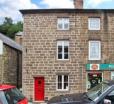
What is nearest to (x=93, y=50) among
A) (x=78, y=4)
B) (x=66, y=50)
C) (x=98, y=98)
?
(x=66, y=50)

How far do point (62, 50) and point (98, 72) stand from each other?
3625mm

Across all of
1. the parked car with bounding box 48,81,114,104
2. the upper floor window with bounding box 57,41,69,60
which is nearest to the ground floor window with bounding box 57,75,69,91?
the upper floor window with bounding box 57,41,69,60

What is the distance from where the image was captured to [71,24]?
32844 millimetres

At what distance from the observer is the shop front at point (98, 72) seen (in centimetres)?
3250

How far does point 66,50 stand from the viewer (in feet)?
108

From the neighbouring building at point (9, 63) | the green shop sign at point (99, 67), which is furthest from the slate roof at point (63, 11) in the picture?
the neighbouring building at point (9, 63)

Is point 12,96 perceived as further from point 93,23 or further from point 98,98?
point 93,23

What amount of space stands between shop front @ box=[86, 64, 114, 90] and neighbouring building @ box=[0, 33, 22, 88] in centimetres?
908

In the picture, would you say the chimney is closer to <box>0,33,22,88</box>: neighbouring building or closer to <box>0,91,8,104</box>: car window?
<box>0,33,22,88</box>: neighbouring building

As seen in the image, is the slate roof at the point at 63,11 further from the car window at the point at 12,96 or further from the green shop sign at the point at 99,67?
the car window at the point at 12,96

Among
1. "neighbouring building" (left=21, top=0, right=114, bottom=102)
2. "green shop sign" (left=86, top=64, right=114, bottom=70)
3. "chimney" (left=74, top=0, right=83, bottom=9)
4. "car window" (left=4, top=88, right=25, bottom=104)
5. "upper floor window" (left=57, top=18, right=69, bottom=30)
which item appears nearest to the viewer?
"car window" (left=4, top=88, right=25, bottom=104)

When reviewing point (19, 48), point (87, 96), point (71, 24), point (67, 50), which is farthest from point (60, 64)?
point (87, 96)

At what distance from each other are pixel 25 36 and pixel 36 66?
278 cm

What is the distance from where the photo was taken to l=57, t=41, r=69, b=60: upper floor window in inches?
1284
